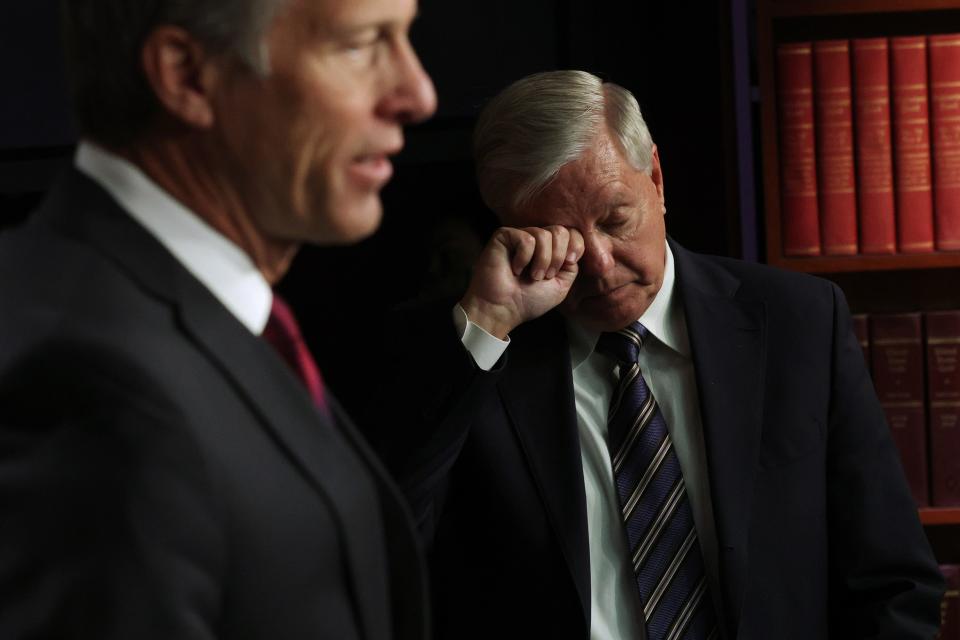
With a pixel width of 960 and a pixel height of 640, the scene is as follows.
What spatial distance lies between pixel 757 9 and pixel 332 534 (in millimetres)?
1691

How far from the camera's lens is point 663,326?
1695mm

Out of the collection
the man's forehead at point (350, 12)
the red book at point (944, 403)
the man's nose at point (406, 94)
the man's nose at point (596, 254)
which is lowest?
the red book at point (944, 403)

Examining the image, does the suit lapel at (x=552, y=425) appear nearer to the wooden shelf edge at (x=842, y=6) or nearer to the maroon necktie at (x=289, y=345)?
the wooden shelf edge at (x=842, y=6)

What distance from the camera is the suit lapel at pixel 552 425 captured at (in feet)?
5.08

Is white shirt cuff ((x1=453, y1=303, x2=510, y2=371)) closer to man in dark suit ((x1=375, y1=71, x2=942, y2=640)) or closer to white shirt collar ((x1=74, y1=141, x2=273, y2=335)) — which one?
man in dark suit ((x1=375, y1=71, x2=942, y2=640))

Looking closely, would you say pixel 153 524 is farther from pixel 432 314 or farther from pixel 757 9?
pixel 757 9

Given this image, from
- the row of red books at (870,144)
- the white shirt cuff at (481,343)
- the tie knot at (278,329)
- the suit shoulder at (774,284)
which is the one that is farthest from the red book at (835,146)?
the tie knot at (278,329)

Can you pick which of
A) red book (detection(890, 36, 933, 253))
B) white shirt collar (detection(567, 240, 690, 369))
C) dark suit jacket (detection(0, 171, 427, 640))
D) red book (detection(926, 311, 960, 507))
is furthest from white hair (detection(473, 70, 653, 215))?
dark suit jacket (detection(0, 171, 427, 640))

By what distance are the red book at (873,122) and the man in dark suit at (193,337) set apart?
1.56 metres

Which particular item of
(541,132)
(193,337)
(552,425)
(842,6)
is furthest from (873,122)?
(193,337)

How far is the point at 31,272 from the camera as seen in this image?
591mm

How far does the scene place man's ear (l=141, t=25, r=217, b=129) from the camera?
23.5 inches

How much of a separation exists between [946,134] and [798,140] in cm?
24

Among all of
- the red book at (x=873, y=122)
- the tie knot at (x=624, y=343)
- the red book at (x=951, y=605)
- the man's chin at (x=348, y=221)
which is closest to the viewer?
the man's chin at (x=348, y=221)
